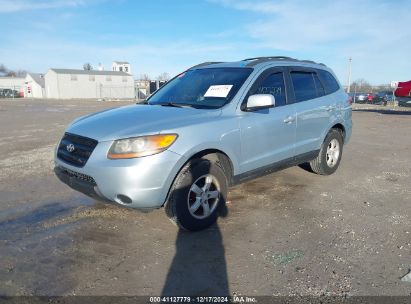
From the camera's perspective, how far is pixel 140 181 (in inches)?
131

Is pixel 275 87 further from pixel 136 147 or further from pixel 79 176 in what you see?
pixel 79 176

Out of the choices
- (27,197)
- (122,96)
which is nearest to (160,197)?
(27,197)

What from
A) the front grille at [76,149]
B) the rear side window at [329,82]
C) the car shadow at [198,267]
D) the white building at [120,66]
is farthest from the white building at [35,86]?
the car shadow at [198,267]

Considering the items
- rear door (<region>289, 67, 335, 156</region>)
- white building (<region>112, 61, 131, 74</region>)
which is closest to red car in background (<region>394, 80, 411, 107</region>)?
rear door (<region>289, 67, 335, 156</region>)

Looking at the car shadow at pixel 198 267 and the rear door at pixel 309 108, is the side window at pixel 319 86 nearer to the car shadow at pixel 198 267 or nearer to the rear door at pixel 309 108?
the rear door at pixel 309 108

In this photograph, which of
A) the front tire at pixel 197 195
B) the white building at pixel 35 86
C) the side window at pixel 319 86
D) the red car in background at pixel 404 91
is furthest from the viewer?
the white building at pixel 35 86

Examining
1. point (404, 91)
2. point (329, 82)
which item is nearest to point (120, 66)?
point (404, 91)

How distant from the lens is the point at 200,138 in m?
3.69

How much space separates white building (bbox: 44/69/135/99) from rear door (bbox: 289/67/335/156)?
58.3 m

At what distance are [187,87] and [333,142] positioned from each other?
9.32ft

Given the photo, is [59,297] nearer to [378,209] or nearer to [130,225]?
[130,225]

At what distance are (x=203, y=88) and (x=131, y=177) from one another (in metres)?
1.83

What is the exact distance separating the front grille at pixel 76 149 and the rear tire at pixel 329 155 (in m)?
3.81

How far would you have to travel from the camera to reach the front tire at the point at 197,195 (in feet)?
11.9
